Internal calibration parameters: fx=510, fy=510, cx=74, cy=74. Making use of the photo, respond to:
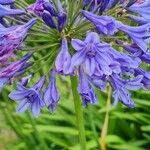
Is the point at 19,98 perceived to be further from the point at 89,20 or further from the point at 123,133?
the point at 123,133

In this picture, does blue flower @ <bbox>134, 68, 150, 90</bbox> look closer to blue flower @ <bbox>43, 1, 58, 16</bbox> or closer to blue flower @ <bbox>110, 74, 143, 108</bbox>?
blue flower @ <bbox>110, 74, 143, 108</bbox>

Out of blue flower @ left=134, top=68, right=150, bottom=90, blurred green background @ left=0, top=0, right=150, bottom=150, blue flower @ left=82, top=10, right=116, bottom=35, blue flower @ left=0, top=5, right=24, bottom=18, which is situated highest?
blue flower @ left=0, top=5, right=24, bottom=18

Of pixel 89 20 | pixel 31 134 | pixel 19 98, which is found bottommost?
pixel 31 134

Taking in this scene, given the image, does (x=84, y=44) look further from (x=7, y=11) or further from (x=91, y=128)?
(x=91, y=128)

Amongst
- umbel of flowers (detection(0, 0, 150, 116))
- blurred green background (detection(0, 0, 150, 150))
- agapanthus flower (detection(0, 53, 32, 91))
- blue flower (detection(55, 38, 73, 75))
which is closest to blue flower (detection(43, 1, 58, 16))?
umbel of flowers (detection(0, 0, 150, 116))

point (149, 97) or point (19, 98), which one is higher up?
point (19, 98)

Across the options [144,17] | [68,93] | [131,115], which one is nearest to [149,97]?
[131,115]

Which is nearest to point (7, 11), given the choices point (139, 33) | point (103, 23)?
point (103, 23)

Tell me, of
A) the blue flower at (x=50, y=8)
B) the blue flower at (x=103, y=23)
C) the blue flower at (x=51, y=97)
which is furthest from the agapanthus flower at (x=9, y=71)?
the blue flower at (x=103, y=23)
